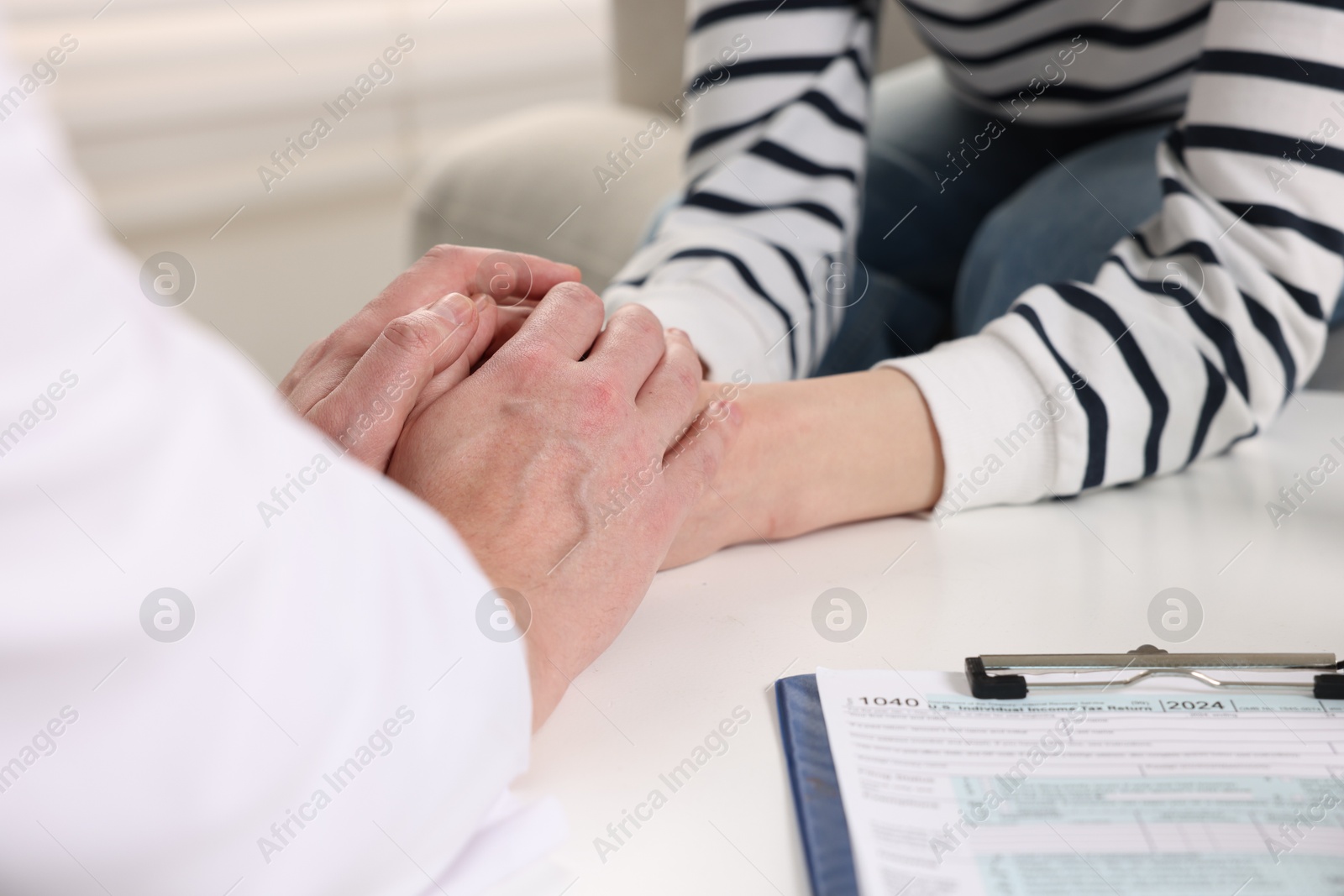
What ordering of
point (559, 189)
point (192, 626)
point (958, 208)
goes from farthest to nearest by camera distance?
point (559, 189)
point (958, 208)
point (192, 626)

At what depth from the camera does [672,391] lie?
0.56 metres

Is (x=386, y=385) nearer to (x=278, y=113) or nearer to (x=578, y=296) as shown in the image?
(x=578, y=296)

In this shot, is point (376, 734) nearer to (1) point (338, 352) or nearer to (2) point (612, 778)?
(2) point (612, 778)

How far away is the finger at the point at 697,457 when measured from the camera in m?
0.52

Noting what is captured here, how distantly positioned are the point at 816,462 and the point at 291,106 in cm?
235

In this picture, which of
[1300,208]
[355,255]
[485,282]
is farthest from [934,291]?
[355,255]

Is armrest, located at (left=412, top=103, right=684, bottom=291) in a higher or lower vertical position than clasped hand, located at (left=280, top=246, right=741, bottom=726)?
lower

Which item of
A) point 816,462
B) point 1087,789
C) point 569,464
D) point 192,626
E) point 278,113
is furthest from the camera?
point 278,113

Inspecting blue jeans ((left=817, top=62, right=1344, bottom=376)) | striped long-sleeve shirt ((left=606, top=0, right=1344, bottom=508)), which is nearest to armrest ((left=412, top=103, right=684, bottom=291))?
blue jeans ((left=817, top=62, right=1344, bottom=376))

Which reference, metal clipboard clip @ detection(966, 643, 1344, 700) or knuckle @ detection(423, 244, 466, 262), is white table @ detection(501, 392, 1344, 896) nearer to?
metal clipboard clip @ detection(966, 643, 1344, 700)

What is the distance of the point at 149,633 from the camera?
0.83ft

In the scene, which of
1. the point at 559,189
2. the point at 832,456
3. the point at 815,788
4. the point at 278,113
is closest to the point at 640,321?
the point at 832,456

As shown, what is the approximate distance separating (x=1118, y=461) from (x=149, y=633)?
0.54 meters

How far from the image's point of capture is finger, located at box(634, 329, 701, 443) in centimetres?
55
